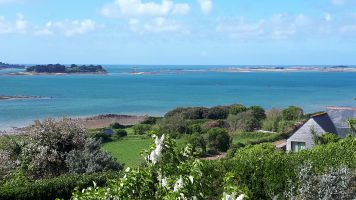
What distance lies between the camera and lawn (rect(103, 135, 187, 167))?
28462 mm

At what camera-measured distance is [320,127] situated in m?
24.8

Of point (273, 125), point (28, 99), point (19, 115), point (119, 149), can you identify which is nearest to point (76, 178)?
point (119, 149)

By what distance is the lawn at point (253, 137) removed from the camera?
121ft

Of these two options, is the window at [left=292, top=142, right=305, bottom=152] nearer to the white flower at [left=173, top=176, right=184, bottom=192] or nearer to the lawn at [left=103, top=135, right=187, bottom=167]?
the lawn at [left=103, top=135, right=187, bottom=167]

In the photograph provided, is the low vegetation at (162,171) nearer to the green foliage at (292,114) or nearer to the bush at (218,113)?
the green foliage at (292,114)

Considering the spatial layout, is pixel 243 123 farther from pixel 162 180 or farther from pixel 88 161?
pixel 162 180

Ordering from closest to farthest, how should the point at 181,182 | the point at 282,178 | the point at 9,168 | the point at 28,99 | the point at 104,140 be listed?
1. the point at 181,182
2. the point at 282,178
3. the point at 9,168
4. the point at 104,140
5. the point at 28,99

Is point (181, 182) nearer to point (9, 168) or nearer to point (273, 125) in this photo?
point (9, 168)

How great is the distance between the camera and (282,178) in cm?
1262

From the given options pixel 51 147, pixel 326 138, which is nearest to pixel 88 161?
pixel 51 147

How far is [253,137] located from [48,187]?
2898 cm

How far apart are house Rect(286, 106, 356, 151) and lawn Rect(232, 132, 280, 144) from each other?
10.4m

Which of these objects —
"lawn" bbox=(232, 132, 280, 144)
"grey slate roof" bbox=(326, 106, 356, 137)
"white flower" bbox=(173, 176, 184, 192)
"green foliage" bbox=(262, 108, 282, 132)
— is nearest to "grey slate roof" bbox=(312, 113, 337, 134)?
"grey slate roof" bbox=(326, 106, 356, 137)

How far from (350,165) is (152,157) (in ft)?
31.3
